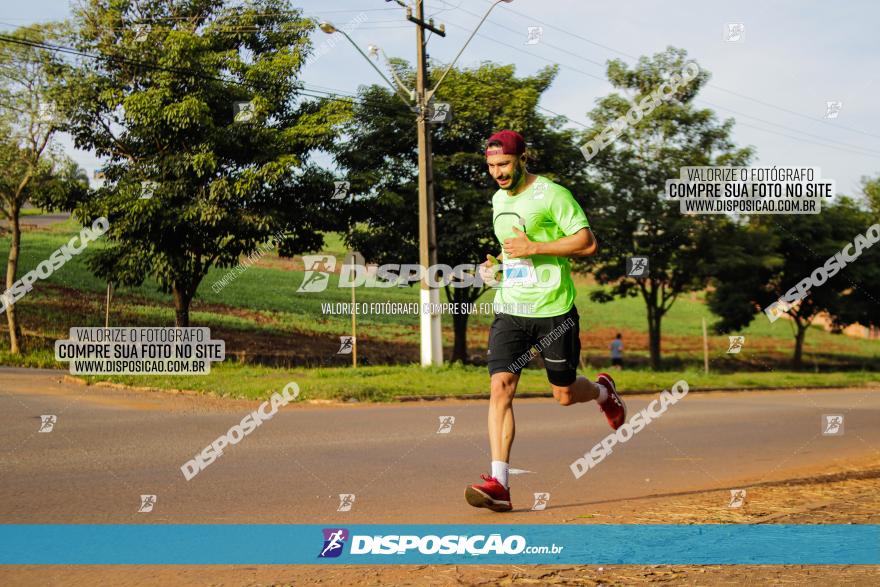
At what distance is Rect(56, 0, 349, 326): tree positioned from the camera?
22.7m

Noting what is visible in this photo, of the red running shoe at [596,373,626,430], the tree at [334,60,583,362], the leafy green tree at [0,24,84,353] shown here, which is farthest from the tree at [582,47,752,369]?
the red running shoe at [596,373,626,430]

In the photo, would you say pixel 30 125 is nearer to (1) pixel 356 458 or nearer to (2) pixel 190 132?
(2) pixel 190 132

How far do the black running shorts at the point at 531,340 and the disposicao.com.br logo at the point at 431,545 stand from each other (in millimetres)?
1164

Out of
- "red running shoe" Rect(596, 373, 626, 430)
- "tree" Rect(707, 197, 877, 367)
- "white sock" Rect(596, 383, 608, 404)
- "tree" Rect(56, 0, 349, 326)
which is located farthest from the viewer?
"tree" Rect(707, 197, 877, 367)

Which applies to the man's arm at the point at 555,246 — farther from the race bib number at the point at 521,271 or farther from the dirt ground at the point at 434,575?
the dirt ground at the point at 434,575

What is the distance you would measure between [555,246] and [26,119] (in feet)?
70.2

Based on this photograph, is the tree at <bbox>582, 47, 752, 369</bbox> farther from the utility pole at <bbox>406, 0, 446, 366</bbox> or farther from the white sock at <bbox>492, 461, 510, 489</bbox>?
the white sock at <bbox>492, 461, 510, 489</bbox>

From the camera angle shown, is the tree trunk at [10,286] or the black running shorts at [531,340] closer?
the black running shorts at [531,340]

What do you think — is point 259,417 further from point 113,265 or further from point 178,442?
point 113,265

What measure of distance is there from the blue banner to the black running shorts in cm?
100

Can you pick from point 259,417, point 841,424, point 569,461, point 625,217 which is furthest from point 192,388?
point 625,217

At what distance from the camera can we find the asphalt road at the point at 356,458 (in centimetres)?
562

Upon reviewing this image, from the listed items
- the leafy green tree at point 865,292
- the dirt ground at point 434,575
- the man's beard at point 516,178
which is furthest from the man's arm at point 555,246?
the leafy green tree at point 865,292

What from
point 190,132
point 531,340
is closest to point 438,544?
point 531,340
